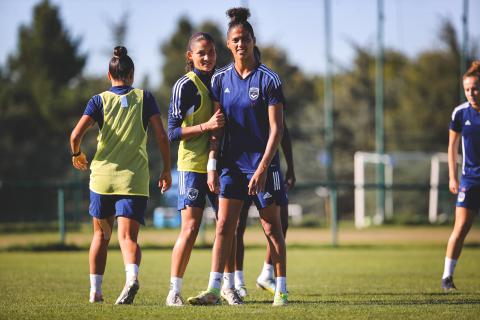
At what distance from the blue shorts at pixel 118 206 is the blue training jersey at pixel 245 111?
2.82 ft

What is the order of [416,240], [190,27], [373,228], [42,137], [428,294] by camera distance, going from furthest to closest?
[190,27] → [42,137] → [373,228] → [416,240] → [428,294]

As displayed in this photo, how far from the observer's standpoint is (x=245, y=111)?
7.54 meters

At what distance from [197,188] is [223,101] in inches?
31.8

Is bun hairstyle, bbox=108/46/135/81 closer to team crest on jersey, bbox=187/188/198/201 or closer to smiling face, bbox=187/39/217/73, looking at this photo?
smiling face, bbox=187/39/217/73

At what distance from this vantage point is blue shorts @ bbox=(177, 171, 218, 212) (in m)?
7.79

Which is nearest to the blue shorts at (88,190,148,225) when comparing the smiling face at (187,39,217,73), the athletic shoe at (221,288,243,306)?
the athletic shoe at (221,288,243,306)

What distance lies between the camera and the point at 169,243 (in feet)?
67.7

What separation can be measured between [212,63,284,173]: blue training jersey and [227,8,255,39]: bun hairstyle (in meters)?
0.35

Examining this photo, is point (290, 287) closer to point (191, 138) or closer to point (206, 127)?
point (191, 138)

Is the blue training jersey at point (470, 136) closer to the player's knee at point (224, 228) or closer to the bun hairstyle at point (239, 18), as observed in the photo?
the bun hairstyle at point (239, 18)

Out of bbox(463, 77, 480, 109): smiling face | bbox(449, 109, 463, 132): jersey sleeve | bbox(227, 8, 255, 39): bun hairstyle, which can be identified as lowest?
bbox(449, 109, 463, 132): jersey sleeve

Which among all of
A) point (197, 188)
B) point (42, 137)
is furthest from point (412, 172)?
point (197, 188)

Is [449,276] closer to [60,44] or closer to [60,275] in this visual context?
[60,275]

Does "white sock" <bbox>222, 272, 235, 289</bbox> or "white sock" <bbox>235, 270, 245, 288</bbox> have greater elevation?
"white sock" <bbox>222, 272, 235, 289</bbox>
